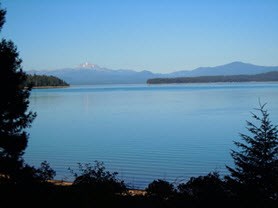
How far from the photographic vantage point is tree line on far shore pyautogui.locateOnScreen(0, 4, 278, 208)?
30.0ft

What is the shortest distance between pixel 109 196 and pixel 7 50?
5.98 meters

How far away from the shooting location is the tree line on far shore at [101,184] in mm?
9156

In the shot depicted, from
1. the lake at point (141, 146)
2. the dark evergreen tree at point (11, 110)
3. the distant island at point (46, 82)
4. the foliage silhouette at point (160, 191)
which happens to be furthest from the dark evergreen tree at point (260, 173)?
the distant island at point (46, 82)

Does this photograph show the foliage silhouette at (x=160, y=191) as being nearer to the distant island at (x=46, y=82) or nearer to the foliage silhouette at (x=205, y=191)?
the foliage silhouette at (x=205, y=191)

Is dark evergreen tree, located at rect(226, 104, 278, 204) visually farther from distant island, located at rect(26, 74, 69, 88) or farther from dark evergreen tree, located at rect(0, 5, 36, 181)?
distant island, located at rect(26, 74, 69, 88)

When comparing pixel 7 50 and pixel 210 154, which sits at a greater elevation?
pixel 7 50

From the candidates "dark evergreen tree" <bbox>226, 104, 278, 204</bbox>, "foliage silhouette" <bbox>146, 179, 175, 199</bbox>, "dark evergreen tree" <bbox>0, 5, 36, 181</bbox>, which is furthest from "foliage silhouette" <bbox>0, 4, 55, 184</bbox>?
"dark evergreen tree" <bbox>226, 104, 278, 204</bbox>

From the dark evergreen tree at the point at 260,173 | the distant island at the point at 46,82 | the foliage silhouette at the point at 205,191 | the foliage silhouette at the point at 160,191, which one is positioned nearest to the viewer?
the foliage silhouette at the point at 205,191

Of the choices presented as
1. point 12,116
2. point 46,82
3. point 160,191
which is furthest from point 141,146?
point 46,82

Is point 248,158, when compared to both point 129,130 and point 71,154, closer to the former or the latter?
point 71,154

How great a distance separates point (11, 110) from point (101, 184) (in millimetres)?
3996

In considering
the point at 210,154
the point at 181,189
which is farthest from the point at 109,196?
the point at 210,154

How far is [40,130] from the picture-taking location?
37.7 metres

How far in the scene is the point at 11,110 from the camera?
465 inches
